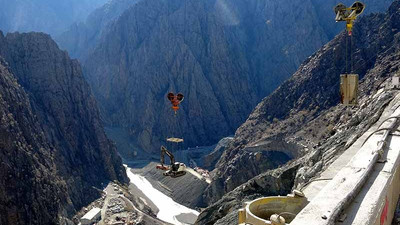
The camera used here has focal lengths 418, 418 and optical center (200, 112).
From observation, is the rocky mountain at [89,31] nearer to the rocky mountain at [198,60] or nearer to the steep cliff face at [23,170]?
the rocky mountain at [198,60]

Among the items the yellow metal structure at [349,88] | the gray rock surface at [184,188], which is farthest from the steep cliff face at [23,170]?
the yellow metal structure at [349,88]

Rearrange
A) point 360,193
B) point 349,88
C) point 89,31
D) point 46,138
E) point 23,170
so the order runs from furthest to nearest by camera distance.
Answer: point 89,31 → point 46,138 → point 23,170 → point 349,88 → point 360,193

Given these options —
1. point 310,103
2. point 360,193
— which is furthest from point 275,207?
point 310,103

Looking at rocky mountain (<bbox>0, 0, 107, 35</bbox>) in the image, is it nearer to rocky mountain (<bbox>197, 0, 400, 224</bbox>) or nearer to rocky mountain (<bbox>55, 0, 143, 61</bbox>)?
rocky mountain (<bbox>55, 0, 143, 61</bbox>)

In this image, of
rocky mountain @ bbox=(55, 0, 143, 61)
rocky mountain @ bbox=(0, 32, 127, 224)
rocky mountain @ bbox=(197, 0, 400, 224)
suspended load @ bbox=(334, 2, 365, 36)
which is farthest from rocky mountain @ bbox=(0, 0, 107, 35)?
suspended load @ bbox=(334, 2, 365, 36)

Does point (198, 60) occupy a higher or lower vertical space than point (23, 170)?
higher

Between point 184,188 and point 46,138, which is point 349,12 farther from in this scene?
point 46,138

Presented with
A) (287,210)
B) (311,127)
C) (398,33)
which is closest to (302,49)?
(398,33)
